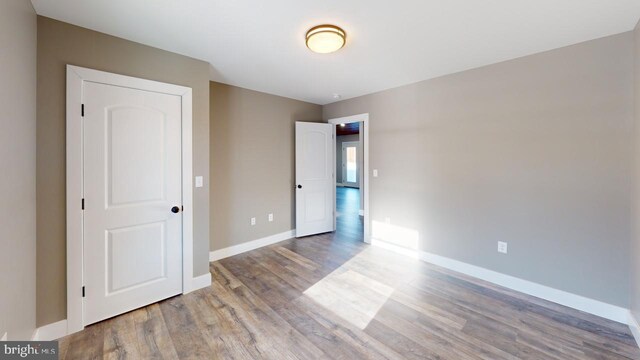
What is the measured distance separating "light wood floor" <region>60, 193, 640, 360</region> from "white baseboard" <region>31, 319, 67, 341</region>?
0.12m

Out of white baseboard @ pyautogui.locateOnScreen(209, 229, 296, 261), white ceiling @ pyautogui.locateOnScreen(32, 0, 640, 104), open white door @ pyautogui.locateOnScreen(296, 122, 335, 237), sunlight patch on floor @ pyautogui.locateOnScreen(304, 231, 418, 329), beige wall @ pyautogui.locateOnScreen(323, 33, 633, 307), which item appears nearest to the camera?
white ceiling @ pyautogui.locateOnScreen(32, 0, 640, 104)

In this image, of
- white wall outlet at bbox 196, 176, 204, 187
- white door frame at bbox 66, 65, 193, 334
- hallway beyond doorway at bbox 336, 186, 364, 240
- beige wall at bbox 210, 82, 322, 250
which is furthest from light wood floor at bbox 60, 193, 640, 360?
hallway beyond doorway at bbox 336, 186, 364, 240

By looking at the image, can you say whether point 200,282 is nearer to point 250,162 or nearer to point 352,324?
point 352,324

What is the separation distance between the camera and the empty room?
1.78 metres

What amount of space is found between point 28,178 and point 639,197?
172 inches

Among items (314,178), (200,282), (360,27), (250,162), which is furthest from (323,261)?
(360,27)

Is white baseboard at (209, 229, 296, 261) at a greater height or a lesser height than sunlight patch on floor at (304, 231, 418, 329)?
greater

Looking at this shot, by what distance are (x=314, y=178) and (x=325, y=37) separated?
8.91 feet

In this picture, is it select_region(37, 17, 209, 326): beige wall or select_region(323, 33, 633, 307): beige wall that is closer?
select_region(37, 17, 209, 326): beige wall

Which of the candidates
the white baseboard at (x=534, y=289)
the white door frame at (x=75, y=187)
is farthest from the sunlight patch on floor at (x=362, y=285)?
the white door frame at (x=75, y=187)

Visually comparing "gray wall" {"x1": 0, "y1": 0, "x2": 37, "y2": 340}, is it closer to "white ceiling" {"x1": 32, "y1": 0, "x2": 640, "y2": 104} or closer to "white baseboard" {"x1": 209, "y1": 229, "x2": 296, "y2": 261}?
"white ceiling" {"x1": 32, "y1": 0, "x2": 640, "y2": 104}

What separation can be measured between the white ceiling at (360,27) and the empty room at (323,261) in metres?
0.02

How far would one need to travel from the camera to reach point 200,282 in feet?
8.77

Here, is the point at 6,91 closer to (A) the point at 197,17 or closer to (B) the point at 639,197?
(A) the point at 197,17
